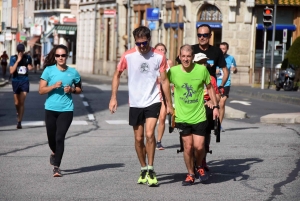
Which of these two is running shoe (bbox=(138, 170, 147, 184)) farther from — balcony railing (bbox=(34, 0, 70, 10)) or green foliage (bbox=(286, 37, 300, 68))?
balcony railing (bbox=(34, 0, 70, 10))

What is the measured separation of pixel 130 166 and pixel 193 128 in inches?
77.9

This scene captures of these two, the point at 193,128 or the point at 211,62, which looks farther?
the point at 211,62

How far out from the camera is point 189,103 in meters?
10.0

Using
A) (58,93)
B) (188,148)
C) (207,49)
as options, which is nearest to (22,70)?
(58,93)

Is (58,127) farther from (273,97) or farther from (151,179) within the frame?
(273,97)

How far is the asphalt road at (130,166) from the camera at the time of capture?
9.55 m

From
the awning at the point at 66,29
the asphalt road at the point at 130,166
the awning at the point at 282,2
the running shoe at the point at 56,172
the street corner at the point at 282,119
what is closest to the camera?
the asphalt road at the point at 130,166

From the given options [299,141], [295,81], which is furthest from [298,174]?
[295,81]

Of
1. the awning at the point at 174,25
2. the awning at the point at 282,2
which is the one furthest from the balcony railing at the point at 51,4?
the awning at the point at 282,2

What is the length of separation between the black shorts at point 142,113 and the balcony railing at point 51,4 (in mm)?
69020

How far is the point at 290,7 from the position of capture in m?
44.7

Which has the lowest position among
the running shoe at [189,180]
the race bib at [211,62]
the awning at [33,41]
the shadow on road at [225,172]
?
the awning at [33,41]

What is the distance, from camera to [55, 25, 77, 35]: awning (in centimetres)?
7481

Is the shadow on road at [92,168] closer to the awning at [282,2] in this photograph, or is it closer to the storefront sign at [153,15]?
the awning at [282,2]
